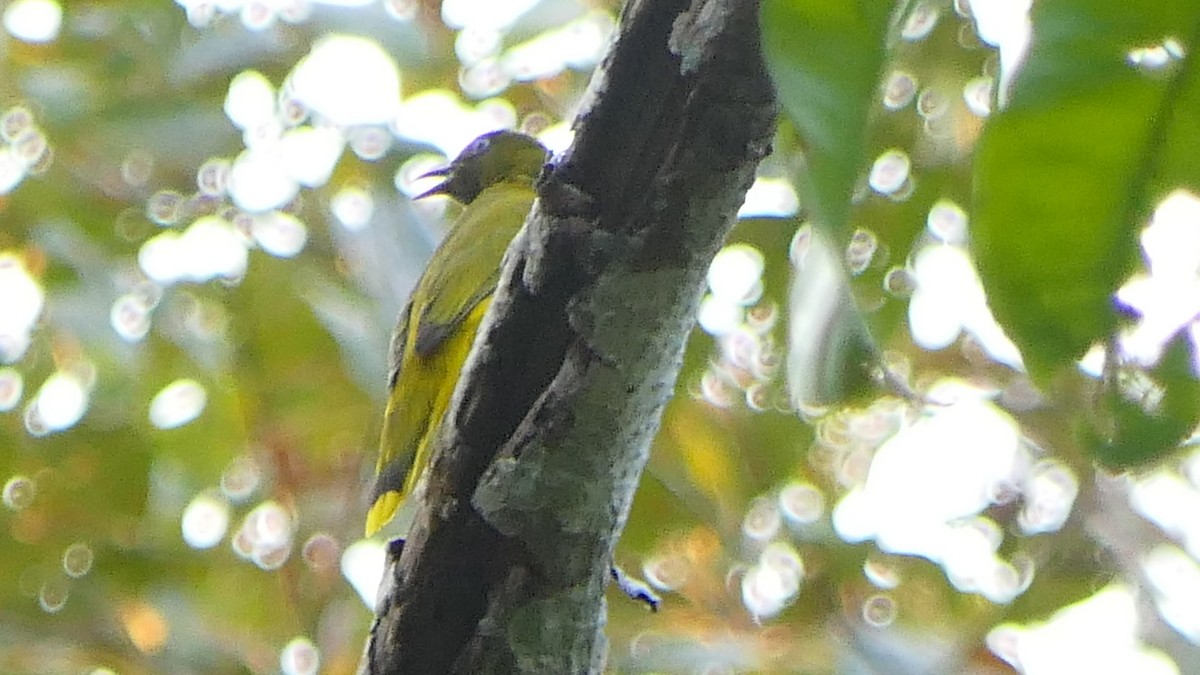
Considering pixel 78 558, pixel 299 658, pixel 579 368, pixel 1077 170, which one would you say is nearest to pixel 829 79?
pixel 1077 170

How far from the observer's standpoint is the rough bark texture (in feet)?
4.39

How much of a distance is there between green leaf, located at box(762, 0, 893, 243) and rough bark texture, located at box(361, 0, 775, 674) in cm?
43

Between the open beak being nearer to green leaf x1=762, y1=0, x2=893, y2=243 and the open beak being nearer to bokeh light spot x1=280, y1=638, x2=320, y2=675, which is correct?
bokeh light spot x1=280, y1=638, x2=320, y2=675

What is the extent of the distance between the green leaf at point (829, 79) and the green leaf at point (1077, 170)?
0.09m

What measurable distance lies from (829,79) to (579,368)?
2.12 ft

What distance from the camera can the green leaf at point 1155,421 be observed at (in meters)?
0.97

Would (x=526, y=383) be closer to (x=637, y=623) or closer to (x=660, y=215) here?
(x=660, y=215)

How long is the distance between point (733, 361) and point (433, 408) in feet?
4.23

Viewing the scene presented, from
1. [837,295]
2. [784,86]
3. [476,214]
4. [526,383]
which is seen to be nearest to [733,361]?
[476,214]

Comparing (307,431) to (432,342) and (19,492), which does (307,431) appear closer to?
(19,492)

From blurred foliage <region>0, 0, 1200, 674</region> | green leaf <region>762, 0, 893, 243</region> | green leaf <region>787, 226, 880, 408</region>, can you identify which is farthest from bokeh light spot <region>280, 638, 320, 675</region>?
green leaf <region>762, 0, 893, 243</region>

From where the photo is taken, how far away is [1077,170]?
3.14ft

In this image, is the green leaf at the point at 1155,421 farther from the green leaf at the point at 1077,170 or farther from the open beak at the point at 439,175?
the open beak at the point at 439,175

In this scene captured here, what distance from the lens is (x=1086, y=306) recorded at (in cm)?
94
